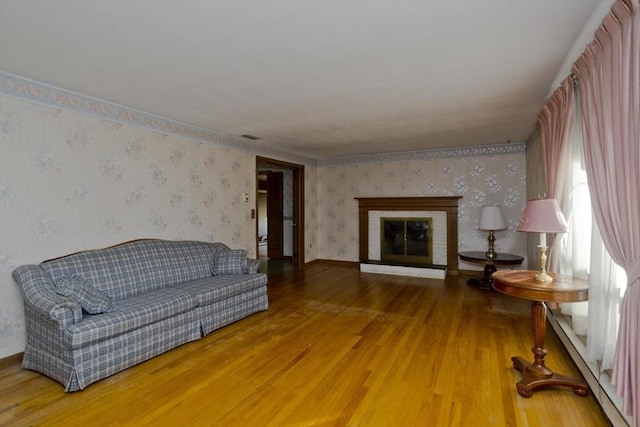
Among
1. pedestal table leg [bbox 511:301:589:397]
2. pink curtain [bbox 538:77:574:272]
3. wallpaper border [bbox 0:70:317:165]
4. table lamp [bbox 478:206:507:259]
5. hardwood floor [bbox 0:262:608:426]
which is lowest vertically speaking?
hardwood floor [bbox 0:262:608:426]

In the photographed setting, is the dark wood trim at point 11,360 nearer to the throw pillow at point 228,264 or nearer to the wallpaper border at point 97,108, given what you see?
the throw pillow at point 228,264

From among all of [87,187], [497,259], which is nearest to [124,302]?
[87,187]

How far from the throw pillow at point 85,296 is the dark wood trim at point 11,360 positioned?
0.69 meters

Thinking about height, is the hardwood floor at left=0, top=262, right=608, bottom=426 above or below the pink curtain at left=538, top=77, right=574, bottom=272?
below

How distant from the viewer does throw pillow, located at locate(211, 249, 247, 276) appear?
409 centimetres

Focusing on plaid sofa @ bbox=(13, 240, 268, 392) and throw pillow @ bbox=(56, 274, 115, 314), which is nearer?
plaid sofa @ bbox=(13, 240, 268, 392)

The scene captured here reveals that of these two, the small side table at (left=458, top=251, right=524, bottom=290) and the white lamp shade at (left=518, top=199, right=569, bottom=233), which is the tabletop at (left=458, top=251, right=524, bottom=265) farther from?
the white lamp shade at (left=518, top=199, right=569, bottom=233)

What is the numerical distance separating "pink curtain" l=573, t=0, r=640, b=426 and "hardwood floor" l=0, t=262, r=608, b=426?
0.68m

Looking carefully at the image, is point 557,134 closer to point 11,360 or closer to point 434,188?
point 434,188

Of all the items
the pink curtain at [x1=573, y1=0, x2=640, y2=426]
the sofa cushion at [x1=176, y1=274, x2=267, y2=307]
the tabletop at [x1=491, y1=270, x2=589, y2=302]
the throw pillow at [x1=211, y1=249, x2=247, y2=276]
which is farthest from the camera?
the throw pillow at [x1=211, y1=249, x2=247, y2=276]

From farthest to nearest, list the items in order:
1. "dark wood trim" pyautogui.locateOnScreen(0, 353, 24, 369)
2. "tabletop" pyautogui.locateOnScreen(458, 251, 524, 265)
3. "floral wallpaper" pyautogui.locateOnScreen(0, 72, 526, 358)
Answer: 1. "tabletop" pyautogui.locateOnScreen(458, 251, 524, 265)
2. "floral wallpaper" pyautogui.locateOnScreen(0, 72, 526, 358)
3. "dark wood trim" pyautogui.locateOnScreen(0, 353, 24, 369)

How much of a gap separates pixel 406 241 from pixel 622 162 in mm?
4930

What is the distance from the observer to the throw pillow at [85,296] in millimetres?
2592

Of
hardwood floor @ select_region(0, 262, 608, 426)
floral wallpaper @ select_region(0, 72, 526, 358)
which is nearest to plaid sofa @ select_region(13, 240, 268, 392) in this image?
hardwood floor @ select_region(0, 262, 608, 426)
